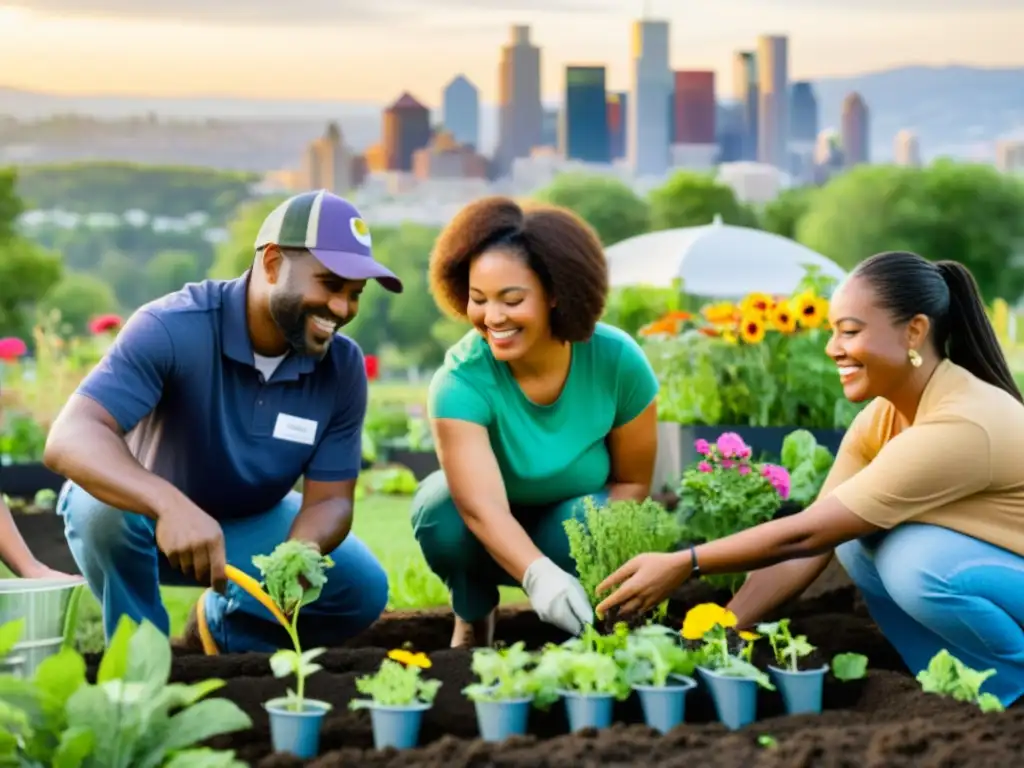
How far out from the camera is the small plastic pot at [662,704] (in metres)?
2.90

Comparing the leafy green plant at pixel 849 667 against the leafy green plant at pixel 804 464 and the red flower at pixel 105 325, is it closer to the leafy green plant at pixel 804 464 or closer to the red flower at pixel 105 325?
the leafy green plant at pixel 804 464

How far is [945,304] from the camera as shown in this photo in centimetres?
343

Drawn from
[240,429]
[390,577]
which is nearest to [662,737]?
[240,429]

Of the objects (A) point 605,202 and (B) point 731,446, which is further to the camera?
(A) point 605,202

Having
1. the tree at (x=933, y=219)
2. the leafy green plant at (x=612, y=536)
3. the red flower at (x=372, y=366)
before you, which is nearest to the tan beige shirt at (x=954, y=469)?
the leafy green plant at (x=612, y=536)

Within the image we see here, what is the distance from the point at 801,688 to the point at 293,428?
148 centimetres

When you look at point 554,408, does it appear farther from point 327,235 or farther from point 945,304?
point 945,304

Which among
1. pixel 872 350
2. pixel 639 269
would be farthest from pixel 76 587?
pixel 639 269

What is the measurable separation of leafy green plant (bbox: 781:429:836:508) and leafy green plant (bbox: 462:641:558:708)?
2.64 m

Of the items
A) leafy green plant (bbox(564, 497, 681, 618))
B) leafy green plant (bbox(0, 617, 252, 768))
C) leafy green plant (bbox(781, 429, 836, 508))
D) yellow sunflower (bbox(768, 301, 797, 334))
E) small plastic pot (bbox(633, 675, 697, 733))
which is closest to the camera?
leafy green plant (bbox(0, 617, 252, 768))

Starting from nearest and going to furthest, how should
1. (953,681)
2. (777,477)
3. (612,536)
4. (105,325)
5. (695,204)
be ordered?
(953,681), (612,536), (777,477), (105,325), (695,204)

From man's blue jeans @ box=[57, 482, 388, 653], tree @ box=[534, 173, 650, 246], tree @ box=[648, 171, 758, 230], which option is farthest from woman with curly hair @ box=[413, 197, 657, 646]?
tree @ box=[534, 173, 650, 246]

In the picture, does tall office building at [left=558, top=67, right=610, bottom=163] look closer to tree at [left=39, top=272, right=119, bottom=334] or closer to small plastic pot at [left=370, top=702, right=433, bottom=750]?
tree at [left=39, top=272, right=119, bottom=334]

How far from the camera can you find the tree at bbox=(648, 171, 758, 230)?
3759 centimetres
